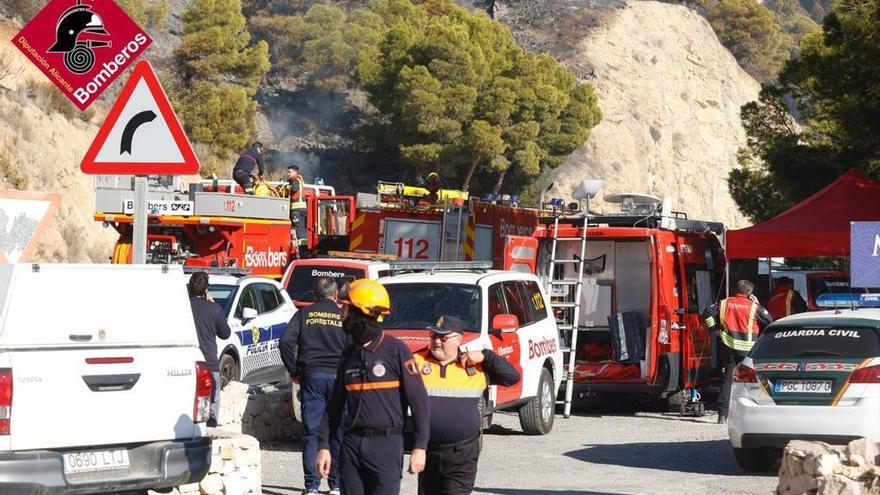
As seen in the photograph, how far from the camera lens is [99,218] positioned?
2209 centimetres

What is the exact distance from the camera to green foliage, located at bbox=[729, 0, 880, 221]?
20422mm

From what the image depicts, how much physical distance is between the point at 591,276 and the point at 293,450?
6.50 m

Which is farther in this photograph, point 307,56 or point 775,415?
point 307,56

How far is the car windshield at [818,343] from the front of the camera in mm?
11750

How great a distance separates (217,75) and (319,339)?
46.3 m

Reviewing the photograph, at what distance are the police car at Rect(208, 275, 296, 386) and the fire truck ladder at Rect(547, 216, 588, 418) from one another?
11.8ft

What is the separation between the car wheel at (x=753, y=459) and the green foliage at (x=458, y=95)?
4493cm

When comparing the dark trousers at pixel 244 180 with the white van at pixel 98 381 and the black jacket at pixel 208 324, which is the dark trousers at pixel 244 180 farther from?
the white van at pixel 98 381

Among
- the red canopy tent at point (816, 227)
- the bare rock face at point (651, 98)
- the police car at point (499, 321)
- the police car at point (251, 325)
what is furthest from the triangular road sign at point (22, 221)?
the bare rock face at point (651, 98)

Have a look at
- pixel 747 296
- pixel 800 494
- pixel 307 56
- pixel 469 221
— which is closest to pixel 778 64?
pixel 307 56

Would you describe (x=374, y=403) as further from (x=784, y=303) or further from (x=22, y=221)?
(x=784, y=303)

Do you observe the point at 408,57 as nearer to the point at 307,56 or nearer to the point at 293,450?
the point at 307,56

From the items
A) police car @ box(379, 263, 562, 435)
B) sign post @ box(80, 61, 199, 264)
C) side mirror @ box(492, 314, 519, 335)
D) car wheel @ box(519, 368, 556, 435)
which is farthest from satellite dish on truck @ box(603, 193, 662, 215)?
sign post @ box(80, 61, 199, 264)

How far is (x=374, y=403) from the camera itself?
7113mm
